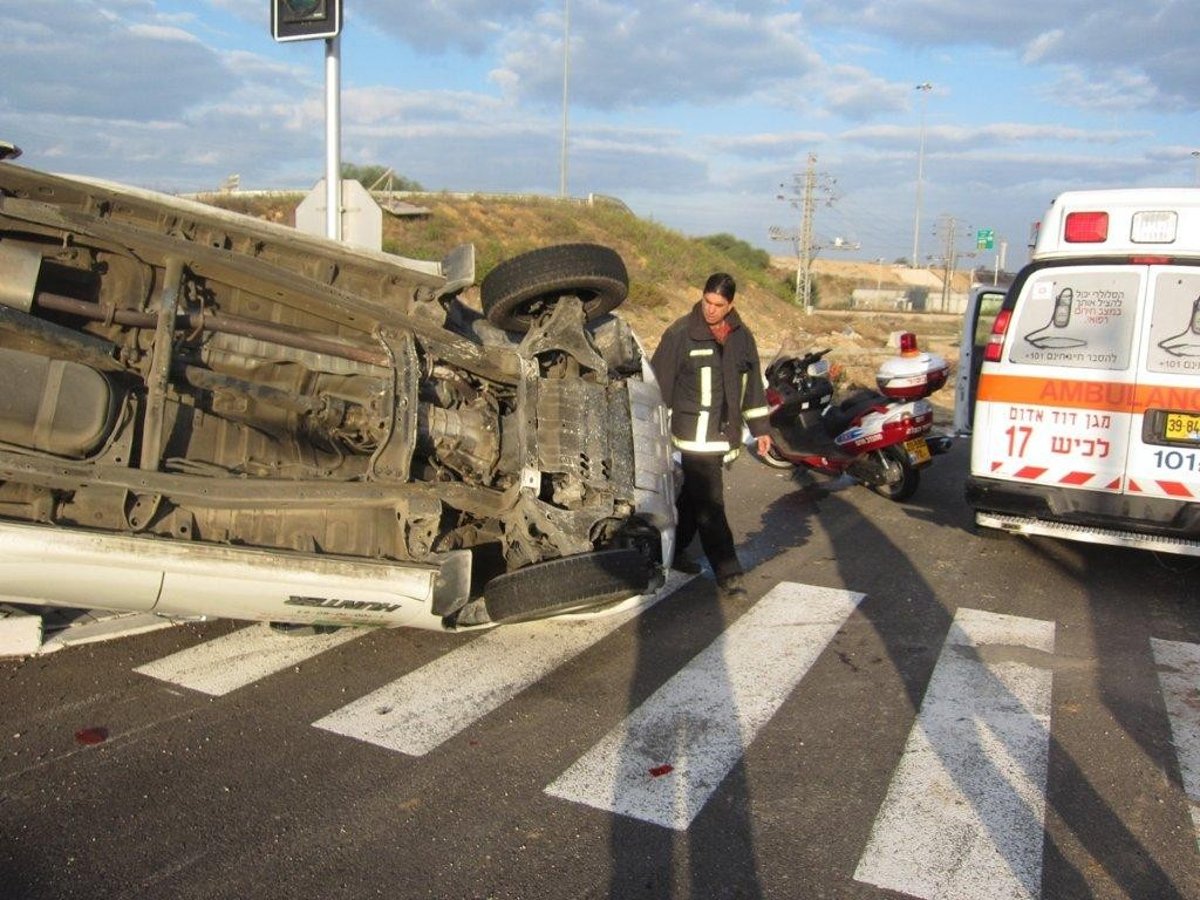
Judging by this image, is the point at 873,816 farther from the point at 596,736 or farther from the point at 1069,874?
the point at 596,736

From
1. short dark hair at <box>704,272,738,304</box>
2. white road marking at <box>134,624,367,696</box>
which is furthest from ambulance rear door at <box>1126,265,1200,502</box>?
white road marking at <box>134,624,367,696</box>

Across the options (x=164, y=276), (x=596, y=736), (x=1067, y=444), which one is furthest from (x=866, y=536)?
(x=164, y=276)

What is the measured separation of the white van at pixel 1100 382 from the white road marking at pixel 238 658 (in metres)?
4.13

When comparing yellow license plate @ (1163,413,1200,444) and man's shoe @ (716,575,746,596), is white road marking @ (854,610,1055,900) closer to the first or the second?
man's shoe @ (716,575,746,596)

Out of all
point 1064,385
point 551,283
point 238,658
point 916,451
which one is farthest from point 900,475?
point 238,658

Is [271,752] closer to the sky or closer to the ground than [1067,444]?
closer to the ground

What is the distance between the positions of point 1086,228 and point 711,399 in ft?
8.49

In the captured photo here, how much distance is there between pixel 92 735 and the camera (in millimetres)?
4070

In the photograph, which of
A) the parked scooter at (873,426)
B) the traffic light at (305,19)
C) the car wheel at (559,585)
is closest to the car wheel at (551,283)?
the car wheel at (559,585)

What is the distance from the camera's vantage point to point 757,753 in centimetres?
407

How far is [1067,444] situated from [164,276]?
5.12 metres

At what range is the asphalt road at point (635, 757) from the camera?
3.24m

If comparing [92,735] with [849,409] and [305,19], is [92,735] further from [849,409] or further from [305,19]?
[849,409]

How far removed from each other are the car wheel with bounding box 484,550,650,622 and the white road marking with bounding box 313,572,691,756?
1.14 ft
